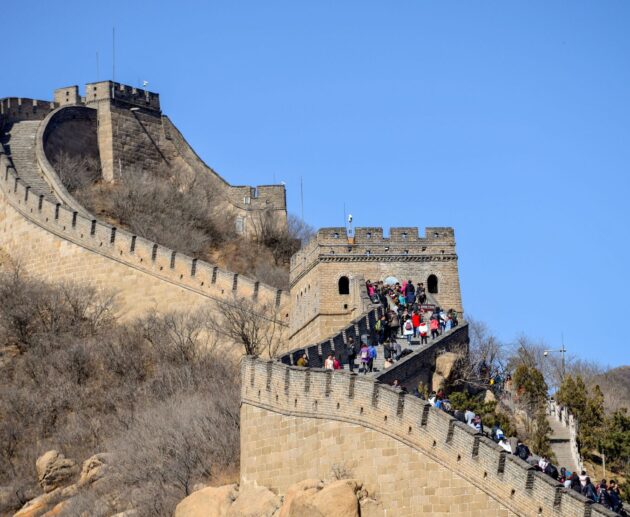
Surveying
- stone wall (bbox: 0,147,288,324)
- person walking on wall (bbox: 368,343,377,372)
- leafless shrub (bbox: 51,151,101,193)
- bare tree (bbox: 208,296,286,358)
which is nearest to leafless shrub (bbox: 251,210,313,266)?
leafless shrub (bbox: 51,151,101,193)

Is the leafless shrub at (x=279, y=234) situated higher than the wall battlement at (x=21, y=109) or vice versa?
the wall battlement at (x=21, y=109)

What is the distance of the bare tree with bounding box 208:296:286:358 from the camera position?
53.1 meters

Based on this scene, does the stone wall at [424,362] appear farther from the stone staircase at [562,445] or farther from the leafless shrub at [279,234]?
the leafless shrub at [279,234]

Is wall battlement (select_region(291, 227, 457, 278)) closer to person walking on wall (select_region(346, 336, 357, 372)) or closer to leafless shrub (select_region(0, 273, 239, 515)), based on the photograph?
leafless shrub (select_region(0, 273, 239, 515))

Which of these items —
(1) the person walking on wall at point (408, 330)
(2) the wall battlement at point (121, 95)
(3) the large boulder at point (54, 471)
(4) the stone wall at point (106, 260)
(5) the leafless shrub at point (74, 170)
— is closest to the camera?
(1) the person walking on wall at point (408, 330)

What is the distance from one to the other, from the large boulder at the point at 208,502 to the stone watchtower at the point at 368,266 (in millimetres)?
10605

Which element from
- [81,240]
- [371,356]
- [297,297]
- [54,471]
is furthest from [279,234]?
[371,356]

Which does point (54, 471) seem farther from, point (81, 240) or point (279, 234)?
point (279, 234)

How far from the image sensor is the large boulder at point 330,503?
3803cm

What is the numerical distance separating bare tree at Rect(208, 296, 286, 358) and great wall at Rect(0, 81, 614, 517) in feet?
1.03

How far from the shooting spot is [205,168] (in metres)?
75.2

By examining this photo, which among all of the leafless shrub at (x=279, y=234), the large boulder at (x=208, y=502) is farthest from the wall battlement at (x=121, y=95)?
the large boulder at (x=208, y=502)

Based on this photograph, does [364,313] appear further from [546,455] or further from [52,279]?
[52,279]

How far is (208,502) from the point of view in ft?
136
